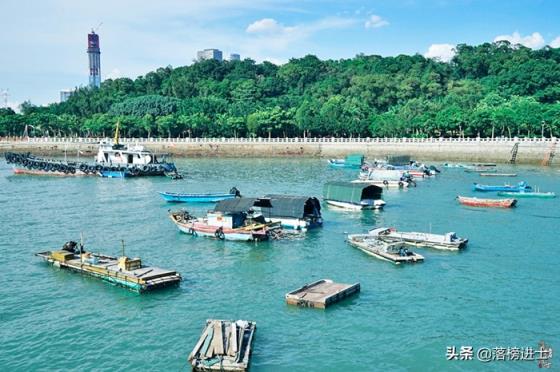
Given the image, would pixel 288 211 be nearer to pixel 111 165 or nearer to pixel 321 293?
pixel 321 293

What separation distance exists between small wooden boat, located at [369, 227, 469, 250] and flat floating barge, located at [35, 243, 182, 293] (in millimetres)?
16409

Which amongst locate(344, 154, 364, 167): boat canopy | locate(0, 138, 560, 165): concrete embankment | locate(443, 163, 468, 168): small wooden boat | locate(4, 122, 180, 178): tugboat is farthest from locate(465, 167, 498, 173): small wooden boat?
locate(4, 122, 180, 178): tugboat

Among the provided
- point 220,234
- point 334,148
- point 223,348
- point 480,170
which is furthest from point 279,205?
point 334,148

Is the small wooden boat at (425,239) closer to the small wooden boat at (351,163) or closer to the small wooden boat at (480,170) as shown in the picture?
the small wooden boat at (480,170)

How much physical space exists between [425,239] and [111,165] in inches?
2365

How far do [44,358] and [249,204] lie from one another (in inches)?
871

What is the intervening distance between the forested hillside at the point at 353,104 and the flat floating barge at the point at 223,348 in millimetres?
101173

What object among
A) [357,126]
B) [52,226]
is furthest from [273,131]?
[52,226]

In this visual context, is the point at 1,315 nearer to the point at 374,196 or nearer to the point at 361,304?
the point at 361,304

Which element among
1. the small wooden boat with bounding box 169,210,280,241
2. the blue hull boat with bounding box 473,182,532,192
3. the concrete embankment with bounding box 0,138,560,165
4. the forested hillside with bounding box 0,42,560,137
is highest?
the forested hillside with bounding box 0,42,560,137

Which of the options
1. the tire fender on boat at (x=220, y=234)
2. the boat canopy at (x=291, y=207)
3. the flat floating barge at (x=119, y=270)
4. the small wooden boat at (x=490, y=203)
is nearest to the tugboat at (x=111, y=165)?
the boat canopy at (x=291, y=207)

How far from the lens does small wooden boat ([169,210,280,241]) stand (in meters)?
43.2

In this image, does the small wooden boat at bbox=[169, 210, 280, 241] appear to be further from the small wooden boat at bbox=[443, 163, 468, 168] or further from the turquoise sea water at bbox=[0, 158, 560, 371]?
the small wooden boat at bbox=[443, 163, 468, 168]

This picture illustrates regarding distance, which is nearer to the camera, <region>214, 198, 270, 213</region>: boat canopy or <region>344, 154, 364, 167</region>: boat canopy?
<region>214, 198, 270, 213</region>: boat canopy
